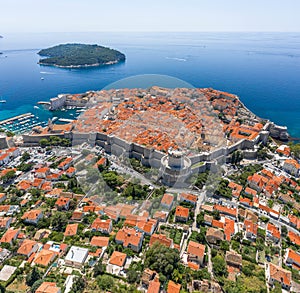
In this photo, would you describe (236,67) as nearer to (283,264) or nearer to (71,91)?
(71,91)

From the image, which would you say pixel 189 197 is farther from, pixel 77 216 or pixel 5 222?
pixel 5 222

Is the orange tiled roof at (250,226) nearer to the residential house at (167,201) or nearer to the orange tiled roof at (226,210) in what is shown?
the orange tiled roof at (226,210)

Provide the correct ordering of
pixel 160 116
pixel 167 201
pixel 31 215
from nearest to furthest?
1. pixel 31 215
2. pixel 167 201
3. pixel 160 116

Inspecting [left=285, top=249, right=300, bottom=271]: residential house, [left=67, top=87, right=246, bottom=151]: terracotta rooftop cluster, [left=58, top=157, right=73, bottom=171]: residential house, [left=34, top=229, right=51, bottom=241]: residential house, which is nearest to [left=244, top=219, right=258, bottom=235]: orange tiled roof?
[left=285, top=249, right=300, bottom=271]: residential house

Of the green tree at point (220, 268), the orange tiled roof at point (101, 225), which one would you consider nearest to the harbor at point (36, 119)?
the orange tiled roof at point (101, 225)

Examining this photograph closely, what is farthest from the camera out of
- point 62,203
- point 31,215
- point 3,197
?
point 3,197

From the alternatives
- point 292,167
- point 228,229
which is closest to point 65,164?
point 228,229

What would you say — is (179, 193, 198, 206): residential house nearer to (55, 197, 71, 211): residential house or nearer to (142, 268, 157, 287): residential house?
(142, 268, 157, 287): residential house
